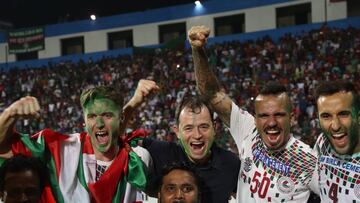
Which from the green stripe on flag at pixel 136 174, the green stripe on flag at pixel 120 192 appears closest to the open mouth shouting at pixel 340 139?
the green stripe on flag at pixel 136 174

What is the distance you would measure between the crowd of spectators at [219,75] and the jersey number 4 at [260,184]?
7890 millimetres

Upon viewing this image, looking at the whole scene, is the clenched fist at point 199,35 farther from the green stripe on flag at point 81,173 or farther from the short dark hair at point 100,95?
the green stripe on flag at point 81,173

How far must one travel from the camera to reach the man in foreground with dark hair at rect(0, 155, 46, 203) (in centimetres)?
282

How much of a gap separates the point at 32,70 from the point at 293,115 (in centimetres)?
2386

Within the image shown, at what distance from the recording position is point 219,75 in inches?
719

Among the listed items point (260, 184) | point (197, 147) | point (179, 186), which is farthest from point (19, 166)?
point (260, 184)

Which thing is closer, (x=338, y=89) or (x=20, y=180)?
(x=20, y=180)

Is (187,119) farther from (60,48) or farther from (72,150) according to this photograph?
(60,48)

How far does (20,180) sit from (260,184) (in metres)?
1.61

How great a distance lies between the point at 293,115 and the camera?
3627mm

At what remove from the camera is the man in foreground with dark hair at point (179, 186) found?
10.0 ft

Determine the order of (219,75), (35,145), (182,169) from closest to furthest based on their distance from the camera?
(35,145) < (182,169) < (219,75)

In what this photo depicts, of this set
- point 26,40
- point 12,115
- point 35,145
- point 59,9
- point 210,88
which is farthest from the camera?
point 59,9

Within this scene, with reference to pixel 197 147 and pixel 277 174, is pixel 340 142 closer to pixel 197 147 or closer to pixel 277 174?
pixel 277 174
